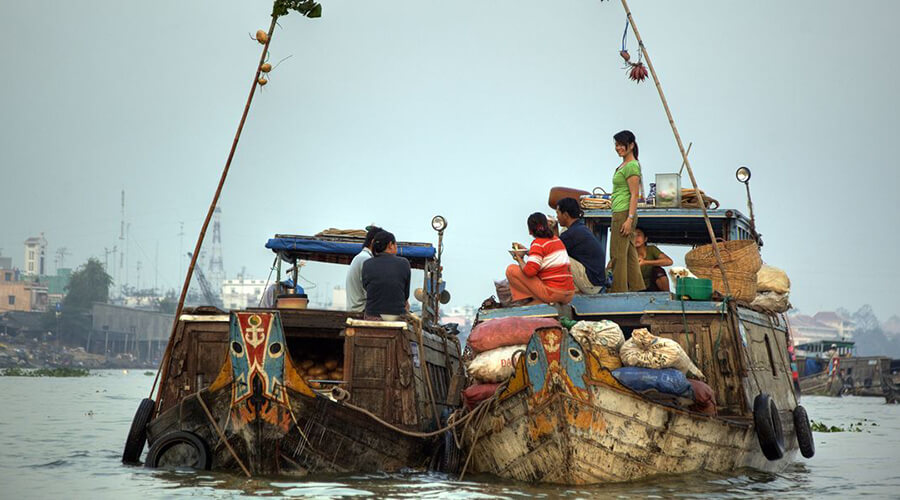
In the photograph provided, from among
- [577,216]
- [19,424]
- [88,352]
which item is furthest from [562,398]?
[88,352]

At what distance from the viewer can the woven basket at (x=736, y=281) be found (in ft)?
38.8

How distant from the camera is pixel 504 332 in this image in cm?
1047

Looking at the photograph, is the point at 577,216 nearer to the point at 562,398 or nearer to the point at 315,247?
the point at 562,398

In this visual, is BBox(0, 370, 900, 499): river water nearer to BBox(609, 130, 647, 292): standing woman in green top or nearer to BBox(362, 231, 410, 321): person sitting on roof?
BBox(362, 231, 410, 321): person sitting on roof

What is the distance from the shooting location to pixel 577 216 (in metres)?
11.6

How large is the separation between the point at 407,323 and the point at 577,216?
222 centimetres

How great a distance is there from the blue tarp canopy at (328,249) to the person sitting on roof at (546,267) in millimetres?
3271

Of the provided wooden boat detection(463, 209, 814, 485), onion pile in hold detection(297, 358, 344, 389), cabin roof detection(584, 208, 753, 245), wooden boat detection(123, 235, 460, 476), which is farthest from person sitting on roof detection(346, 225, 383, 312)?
cabin roof detection(584, 208, 753, 245)

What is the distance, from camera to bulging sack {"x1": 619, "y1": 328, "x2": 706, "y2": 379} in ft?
32.1

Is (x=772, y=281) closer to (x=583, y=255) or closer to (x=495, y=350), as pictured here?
(x=583, y=255)

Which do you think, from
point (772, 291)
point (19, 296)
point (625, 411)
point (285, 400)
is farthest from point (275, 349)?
point (19, 296)

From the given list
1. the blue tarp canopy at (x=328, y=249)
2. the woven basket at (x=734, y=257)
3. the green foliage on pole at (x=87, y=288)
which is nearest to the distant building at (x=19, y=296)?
the green foliage on pole at (x=87, y=288)

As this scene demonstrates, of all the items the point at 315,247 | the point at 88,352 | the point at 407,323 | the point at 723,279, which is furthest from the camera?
the point at 88,352

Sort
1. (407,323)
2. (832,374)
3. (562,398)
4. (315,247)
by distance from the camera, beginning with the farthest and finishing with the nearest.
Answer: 1. (832,374)
2. (315,247)
3. (407,323)
4. (562,398)
